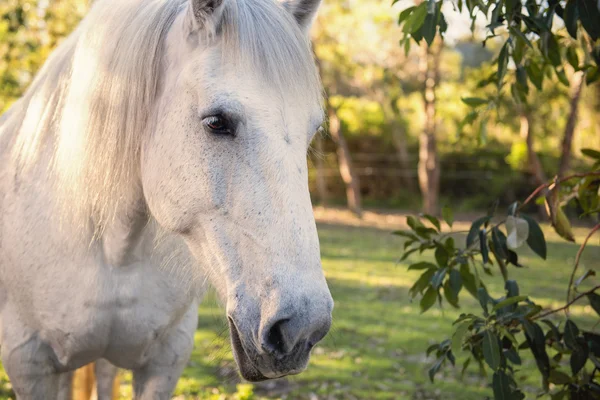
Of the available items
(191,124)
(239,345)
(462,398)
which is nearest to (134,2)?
(191,124)

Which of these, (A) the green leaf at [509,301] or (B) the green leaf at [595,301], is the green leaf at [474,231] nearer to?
(A) the green leaf at [509,301]

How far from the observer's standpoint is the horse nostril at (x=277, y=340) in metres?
1.59

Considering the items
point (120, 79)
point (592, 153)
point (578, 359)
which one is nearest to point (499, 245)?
point (578, 359)

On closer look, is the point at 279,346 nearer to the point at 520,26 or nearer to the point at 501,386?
the point at 501,386

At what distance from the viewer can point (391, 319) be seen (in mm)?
7523

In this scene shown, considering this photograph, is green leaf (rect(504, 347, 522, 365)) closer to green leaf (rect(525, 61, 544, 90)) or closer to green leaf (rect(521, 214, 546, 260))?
green leaf (rect(521, 214, 546, 260))

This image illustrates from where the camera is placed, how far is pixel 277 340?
5.31 ft

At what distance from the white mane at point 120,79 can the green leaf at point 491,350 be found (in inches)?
43.2

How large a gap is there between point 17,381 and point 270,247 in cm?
135

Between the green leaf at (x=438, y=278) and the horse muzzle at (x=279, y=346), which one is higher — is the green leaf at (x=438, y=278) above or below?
below

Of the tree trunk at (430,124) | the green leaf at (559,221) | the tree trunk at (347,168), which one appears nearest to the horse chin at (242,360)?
the green leaf at (559,221)

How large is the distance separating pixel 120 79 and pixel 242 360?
974mm

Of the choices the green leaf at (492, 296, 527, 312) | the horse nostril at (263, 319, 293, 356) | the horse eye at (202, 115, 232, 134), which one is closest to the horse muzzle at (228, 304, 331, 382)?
the horse nostril at (263, 319, 293, 356)

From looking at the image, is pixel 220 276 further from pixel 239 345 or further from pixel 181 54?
pixel 181 54
